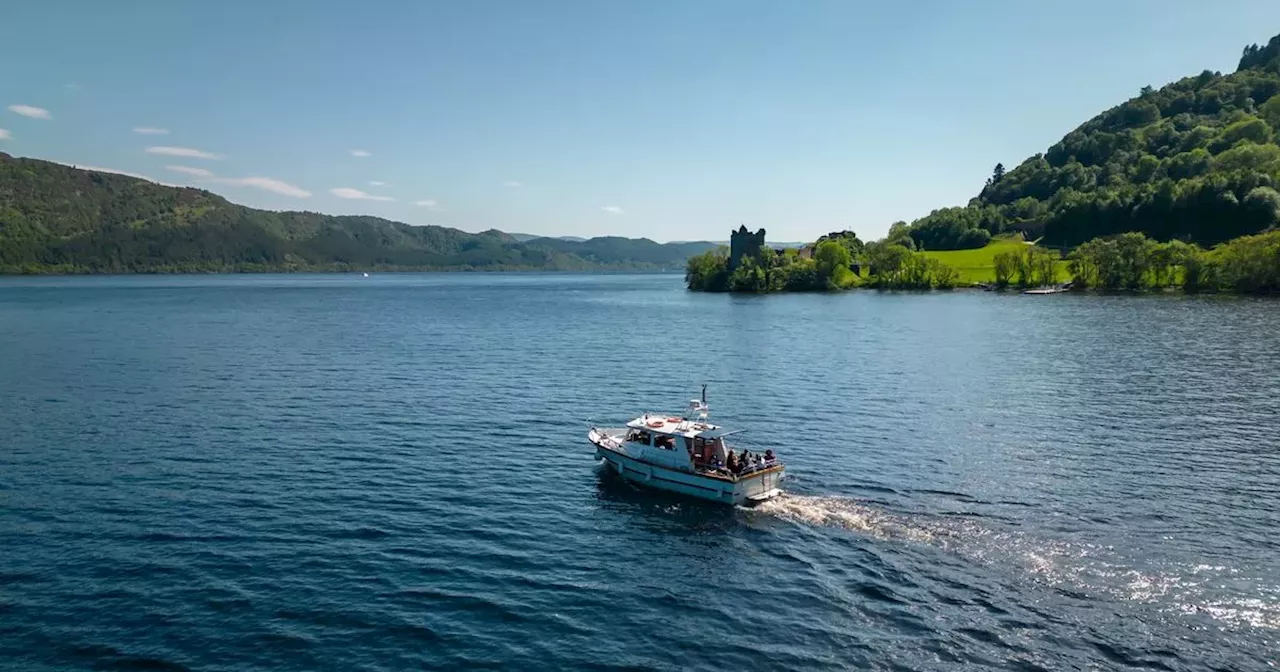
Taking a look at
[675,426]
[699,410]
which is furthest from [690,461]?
[699,410]

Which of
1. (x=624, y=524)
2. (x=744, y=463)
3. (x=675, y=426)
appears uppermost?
(x=675, y=426)

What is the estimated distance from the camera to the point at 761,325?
508 ft

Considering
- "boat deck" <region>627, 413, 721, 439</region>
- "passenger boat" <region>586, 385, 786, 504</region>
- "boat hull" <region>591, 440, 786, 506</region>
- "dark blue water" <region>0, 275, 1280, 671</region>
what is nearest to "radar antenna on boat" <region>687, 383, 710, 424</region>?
"passenger boat" <region>586, 385, 786, 504</region>

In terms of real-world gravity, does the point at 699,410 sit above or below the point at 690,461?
above

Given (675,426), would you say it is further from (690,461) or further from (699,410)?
(690,461)

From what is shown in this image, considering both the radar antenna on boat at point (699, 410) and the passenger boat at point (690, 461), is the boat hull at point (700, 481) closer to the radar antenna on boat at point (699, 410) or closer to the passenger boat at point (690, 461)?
the passenger boat at point (690, 461)

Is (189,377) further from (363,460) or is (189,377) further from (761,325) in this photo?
(761,325)

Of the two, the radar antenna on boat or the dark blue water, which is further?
the radar antenna on boat

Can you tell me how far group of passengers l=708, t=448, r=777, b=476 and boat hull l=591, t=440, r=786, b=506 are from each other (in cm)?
74

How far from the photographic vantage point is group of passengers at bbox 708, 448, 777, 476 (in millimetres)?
48375

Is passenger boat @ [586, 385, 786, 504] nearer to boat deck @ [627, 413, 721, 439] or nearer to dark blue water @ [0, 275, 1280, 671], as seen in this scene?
boat deck @ [627, 413, 721, 439]

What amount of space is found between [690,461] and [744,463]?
371cm

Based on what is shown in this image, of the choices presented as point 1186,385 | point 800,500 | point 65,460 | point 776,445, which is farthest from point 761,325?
point 65,460

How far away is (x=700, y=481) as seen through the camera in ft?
161
